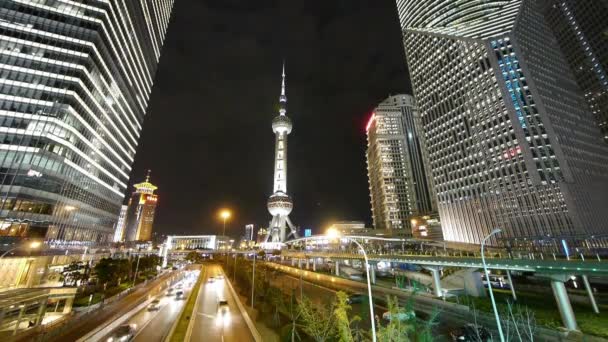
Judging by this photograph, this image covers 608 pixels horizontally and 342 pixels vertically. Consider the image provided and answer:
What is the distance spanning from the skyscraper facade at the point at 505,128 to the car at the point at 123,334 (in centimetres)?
10362

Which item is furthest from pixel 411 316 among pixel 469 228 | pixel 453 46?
pixel 453 46

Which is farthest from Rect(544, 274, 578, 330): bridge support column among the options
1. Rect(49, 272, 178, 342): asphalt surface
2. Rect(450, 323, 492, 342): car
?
Rect(49, 272, 178, 342): asphalt surface

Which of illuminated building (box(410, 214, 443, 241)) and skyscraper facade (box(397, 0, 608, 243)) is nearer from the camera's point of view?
skyscraper facade (box(397, 0, 608, 243))

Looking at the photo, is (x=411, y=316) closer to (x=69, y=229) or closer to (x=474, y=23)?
(x=69, y=229)

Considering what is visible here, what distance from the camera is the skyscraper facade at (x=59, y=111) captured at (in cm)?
5512

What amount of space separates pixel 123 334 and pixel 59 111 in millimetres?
58468

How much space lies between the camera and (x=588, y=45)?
128125mm

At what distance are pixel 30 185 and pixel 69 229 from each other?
57.8 ft

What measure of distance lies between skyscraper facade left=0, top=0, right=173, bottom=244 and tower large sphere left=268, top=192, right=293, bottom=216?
326 ft

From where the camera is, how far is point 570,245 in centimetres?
7281

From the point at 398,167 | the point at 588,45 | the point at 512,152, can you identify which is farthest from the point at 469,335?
the point at 588,45

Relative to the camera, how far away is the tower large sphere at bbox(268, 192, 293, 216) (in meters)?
177

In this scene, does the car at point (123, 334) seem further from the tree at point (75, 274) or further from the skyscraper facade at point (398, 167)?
the skyscraper facade at point (398, 167)

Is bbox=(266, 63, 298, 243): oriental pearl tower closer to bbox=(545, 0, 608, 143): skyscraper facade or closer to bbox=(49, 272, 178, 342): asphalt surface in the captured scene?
bbox=(49, 272, 178, 342): asphalt surface
